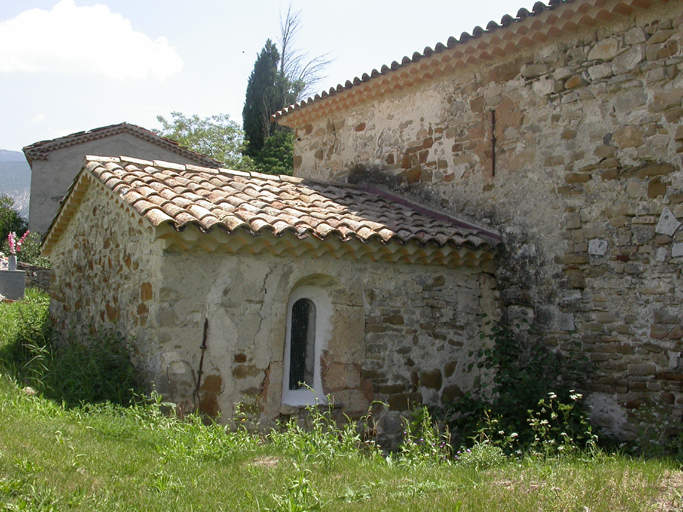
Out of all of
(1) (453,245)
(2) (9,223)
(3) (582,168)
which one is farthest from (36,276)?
(3) (582,168)

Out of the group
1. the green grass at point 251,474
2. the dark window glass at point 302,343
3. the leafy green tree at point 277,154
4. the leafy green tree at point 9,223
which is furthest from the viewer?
the leafy green tree at point 277,154

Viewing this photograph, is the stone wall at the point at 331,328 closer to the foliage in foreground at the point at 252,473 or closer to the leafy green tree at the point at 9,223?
the foliage in foreground at the point at 252,473

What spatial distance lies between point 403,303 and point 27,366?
4437mm

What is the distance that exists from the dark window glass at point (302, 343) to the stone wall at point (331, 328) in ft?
0.67

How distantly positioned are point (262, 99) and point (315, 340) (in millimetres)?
21560

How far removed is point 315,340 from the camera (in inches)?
264

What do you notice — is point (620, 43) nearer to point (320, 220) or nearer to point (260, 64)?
point (320, 220)

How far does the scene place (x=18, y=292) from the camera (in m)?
13.1

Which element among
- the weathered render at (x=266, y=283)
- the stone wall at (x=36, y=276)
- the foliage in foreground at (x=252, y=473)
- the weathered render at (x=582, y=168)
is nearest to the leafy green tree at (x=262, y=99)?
the stone wall at (x=36, y=276)

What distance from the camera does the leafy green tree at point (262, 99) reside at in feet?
85.7

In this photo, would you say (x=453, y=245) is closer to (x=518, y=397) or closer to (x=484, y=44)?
(x=518, y=397)

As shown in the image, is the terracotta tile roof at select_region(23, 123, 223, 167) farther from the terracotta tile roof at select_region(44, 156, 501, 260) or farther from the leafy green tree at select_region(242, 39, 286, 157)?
the terracotta tile roof at select_region(44, 156, 501, 260)

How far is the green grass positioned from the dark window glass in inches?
56.3

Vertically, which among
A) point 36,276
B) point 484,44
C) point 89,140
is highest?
point 89,140
